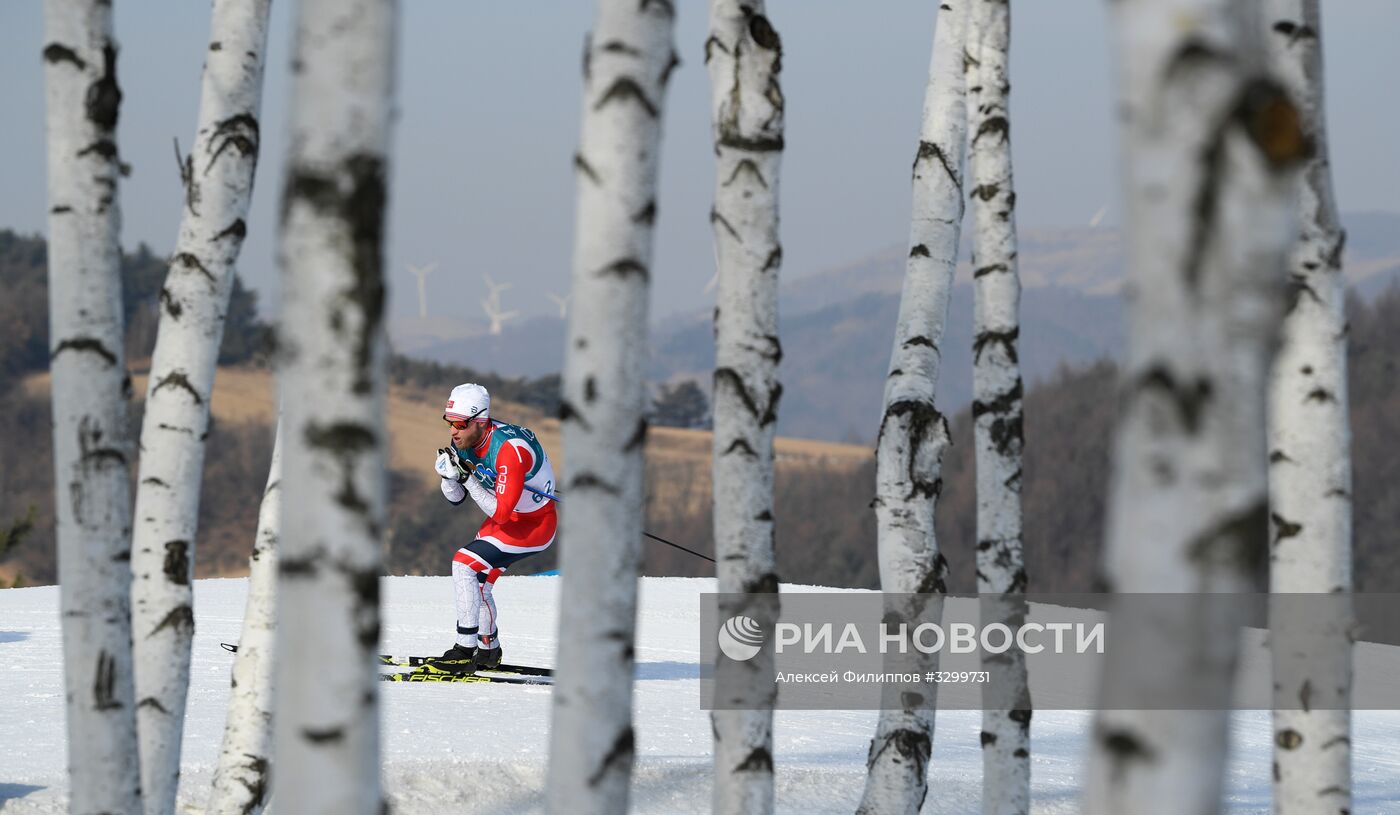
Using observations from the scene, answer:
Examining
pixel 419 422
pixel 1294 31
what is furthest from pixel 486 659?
pixel 419 422

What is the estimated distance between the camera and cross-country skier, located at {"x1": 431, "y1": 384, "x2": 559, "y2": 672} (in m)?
9.99

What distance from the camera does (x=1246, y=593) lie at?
172 centimetres

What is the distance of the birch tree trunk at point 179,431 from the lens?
406cm

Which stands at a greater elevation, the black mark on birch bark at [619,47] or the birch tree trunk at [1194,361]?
the black mark on birch bark at [619,47]

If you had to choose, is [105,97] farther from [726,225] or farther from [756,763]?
[756,763]

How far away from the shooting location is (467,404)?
399 inches

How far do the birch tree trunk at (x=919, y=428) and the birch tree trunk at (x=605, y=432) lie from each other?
2.37m

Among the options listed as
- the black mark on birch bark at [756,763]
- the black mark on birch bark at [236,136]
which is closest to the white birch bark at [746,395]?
the black mark on birch bark at [756,763]

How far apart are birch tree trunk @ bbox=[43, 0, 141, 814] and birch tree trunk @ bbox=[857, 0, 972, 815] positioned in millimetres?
2738

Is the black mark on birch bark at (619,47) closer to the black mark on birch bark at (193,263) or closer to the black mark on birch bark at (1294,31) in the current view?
the black mark on birch bark at (1294,31)

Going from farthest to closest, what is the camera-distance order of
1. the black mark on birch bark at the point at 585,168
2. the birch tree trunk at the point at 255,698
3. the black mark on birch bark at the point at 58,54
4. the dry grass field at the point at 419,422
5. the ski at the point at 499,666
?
the dry grass field at the point at 419,422 < the ski at the point at 499,666 < the birch tree trunk at the point at 255,698 < the black mark on birch bark at the point at 58,54 < the black mark on birch bark at the point at 585,168

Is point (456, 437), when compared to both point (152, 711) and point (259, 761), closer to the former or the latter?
point (259, 761)

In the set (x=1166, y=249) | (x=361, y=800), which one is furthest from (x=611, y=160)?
(x=1166, y=249)

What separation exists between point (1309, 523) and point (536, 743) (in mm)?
5344
